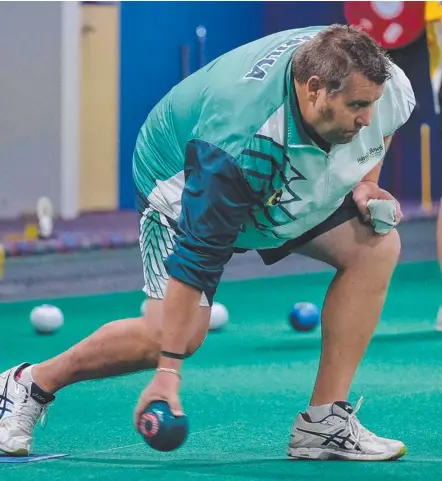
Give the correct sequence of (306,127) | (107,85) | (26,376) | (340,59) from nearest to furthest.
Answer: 1. (340,59)
2. (306,127)
3. (26,376)
4. (107,85)

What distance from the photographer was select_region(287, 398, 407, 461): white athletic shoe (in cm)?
295

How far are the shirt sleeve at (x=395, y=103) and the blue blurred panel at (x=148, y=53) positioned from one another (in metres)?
6.43

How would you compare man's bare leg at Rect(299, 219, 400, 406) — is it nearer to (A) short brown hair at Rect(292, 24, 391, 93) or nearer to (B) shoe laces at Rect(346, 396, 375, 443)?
(B) shoe laces at Rect(346, 396, 375, 443)

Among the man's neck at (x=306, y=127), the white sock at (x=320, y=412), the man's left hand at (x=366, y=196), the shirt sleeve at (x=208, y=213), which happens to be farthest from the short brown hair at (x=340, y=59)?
the white sock at (x=320, y=412)

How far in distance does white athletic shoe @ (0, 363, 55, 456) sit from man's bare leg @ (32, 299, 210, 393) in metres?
0.05

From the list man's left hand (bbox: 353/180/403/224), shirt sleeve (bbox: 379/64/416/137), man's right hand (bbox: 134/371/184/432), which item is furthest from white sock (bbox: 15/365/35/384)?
shirt sleeve (bbox: 379/64/416/137)

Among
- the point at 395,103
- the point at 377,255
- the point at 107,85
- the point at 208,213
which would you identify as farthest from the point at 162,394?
the point at 107,85

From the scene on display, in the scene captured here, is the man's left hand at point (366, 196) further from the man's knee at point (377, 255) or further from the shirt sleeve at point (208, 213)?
the shirt sleeve at point (208, 213)

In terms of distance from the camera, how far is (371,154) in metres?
2.85

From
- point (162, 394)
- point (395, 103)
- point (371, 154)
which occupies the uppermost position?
point (395, 103)

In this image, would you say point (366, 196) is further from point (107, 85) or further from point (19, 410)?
point (107, 85)

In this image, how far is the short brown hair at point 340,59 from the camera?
8.15 ft

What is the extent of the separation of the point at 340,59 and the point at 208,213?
0.39 metres

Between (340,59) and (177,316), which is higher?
(340,59)
